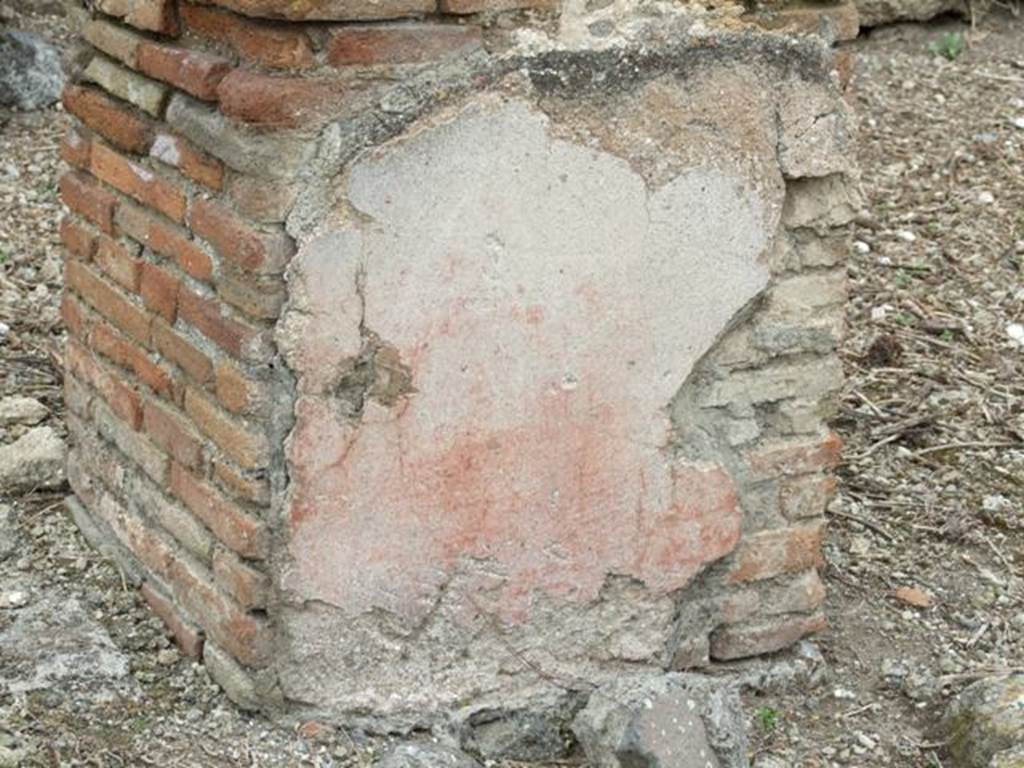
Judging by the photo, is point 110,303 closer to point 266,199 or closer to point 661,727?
point 266,199

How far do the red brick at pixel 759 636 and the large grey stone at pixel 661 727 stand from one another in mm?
232

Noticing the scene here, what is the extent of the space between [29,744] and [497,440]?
3.35 feet

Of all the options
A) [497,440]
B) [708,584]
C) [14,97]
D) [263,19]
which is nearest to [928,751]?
[708,584]

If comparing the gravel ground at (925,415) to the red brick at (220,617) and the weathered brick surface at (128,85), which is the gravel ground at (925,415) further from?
the weathered brick surface at (128,85)

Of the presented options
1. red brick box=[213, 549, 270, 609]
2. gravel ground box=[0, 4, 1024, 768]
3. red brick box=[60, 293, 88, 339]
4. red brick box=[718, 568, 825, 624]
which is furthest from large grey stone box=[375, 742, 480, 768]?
red brick box=[60, 293, 88, 339]

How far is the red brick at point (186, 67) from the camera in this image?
313 cm

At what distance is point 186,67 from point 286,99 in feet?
0.95

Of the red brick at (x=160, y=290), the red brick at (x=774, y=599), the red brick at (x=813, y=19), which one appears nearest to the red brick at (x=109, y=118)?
the red brick at (x=160, y=290)

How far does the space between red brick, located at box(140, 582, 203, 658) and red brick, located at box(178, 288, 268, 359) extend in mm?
626

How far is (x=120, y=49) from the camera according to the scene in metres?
3.48

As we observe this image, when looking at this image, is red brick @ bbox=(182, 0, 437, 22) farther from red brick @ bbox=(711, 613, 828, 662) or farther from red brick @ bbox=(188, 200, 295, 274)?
red brick @ bbox=(711, 613, 828, 662)

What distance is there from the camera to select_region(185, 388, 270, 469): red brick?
10.5ft

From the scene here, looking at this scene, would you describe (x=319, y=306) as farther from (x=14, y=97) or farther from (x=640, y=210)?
(x=14, y=97)

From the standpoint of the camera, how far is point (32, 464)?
416 centimetres
